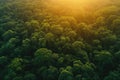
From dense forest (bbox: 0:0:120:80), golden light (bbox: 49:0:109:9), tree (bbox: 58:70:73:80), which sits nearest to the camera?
tree (bbox: 58:70:73:80)

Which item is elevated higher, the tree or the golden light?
the golden light

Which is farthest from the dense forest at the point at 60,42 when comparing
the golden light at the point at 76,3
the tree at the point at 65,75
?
the golden light at the point at 76,3

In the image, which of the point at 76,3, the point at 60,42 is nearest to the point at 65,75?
the point at 60,42

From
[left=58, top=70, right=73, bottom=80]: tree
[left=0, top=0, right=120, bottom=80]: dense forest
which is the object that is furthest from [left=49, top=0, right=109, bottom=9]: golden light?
[left=58, top=70, right=73, bottom=80]: tree

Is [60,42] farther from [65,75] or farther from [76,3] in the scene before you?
[76,3]

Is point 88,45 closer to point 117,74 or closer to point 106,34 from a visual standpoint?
point 106,34

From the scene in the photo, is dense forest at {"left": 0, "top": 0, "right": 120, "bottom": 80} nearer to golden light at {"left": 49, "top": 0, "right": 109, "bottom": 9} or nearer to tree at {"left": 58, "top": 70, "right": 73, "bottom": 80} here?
tree at {"left": 58, "top": 70, "right": 73, "bottom": 80}

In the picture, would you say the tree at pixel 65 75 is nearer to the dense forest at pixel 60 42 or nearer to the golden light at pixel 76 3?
the dense forest at pixel 60 42

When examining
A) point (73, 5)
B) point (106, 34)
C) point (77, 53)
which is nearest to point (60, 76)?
point (77, 53)
